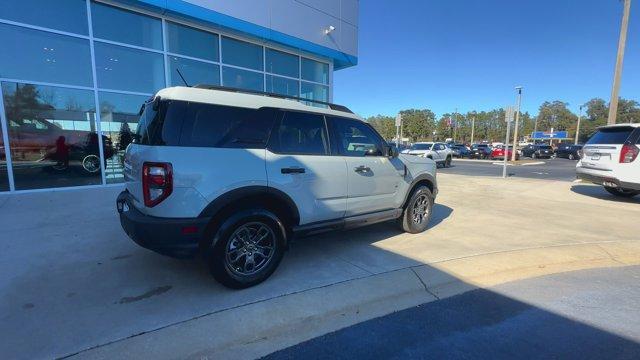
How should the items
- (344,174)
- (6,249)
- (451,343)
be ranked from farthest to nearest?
1. (6,249)
2. (344,174)
3. (451,343)

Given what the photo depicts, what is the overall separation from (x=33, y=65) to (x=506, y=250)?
11.6 m

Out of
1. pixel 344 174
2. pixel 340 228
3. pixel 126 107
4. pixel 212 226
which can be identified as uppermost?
pixel 126 107

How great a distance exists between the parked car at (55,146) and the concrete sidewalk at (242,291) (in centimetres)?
300

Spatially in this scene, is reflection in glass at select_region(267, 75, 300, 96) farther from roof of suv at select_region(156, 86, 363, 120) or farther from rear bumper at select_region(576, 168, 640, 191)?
rear bumper at select_region(576, 168, 640, 191)

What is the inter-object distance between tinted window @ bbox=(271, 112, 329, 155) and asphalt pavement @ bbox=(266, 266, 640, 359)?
6.42 ft

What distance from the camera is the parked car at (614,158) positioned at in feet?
24.5

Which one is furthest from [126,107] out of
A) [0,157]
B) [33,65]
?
[0,157]

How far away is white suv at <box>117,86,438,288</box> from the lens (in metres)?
2.99

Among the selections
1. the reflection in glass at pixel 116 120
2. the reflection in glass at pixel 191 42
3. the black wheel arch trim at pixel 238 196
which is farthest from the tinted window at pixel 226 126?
the reflection in glass at pixel 191 42

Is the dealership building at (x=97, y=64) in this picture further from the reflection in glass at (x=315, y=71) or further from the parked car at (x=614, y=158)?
the parked car at (x=614, y=158)

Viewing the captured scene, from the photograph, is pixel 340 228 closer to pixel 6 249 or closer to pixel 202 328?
pixel 202 328

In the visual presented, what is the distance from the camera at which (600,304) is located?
327 cm

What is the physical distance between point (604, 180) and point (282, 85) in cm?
1083

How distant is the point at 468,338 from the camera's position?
2.70 m
